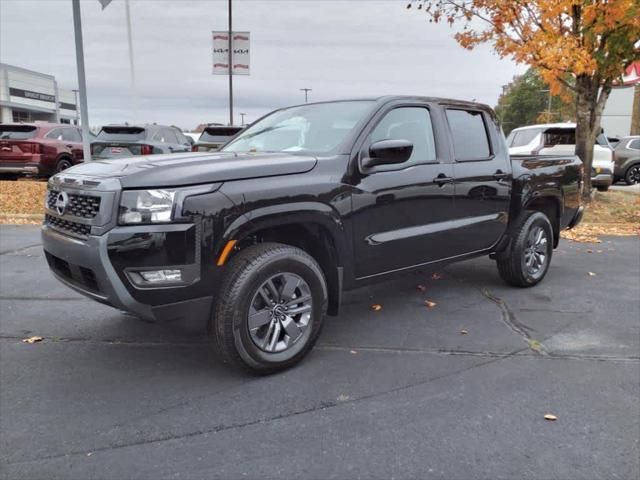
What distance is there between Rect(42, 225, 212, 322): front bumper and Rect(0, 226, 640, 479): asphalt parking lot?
14 cm

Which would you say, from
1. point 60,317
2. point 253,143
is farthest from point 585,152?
point 60,317

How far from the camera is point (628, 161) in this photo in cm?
1688

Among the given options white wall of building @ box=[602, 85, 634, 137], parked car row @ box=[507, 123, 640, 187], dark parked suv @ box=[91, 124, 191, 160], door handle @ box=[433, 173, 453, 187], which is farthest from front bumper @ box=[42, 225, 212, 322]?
white wall of building @ box=[602, 85, 634, 137]

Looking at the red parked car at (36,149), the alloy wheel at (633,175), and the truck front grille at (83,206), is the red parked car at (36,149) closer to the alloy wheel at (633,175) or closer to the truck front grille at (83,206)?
the truck front grille at (83,206)

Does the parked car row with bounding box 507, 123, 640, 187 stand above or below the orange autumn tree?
below

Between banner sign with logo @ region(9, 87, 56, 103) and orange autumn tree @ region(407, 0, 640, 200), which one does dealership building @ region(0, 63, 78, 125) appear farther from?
orange autumn tree @ region(407, 0, 640, 200)

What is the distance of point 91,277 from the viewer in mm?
3127

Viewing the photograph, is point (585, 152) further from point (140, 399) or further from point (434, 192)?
point (140, 399)

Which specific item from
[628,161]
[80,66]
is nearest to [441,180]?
[80,66]

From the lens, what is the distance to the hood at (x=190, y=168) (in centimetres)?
301

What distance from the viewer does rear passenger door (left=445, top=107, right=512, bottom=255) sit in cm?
464

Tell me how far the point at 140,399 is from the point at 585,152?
10268 millimetres

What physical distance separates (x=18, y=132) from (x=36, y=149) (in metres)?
0.99


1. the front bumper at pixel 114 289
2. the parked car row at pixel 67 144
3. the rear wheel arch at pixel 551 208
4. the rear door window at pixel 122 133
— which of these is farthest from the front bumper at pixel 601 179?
the front bumper at pixel 114 289
